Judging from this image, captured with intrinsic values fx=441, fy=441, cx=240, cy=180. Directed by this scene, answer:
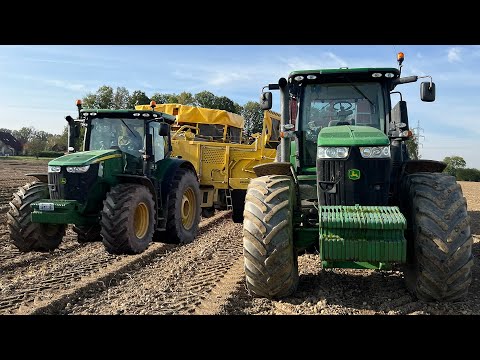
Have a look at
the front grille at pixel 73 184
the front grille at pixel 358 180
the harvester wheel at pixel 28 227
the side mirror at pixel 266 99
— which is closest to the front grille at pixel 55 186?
the front grille at pixel 73 184

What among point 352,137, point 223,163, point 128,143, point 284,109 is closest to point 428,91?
point 352,137

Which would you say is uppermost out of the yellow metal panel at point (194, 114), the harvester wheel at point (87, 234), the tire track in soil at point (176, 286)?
the yellow metal panel at point (194, 114)

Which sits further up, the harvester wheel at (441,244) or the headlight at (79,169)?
the headlight at (79,169)

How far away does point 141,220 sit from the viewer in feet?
24.2

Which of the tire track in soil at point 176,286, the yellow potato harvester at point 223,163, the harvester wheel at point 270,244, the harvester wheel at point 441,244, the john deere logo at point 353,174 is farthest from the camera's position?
the yellow potato harvester at point 223,163

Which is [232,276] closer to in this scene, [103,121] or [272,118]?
[103,121]

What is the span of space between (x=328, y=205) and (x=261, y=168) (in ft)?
3.60

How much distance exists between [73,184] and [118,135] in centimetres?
143

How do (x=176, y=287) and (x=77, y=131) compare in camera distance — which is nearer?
(x=176, y=287)

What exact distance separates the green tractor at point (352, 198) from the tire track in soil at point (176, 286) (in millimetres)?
690

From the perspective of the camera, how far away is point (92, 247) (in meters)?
7.69

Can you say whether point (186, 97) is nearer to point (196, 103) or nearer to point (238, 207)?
point (196, 103)

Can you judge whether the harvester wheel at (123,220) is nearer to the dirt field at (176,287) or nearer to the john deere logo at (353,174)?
the dirt field at (176,287)

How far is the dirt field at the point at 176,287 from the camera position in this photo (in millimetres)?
4430
